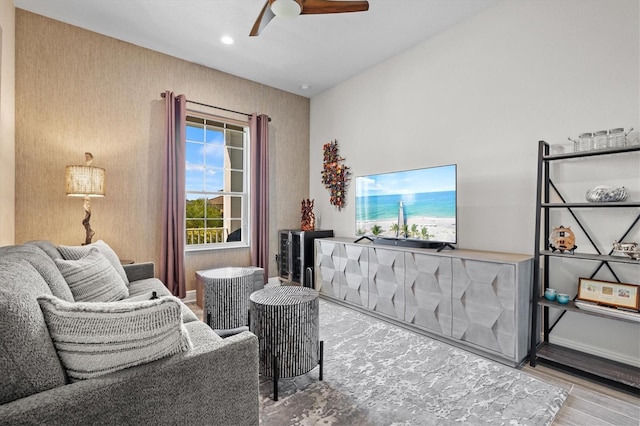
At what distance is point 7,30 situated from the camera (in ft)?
8.13

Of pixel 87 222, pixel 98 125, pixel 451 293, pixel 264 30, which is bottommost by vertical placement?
pixel 451 293

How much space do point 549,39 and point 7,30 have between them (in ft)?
14.3

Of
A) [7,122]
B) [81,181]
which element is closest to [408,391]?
[81,181]

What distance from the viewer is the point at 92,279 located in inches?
73.4

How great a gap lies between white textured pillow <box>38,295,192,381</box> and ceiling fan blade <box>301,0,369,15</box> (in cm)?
213

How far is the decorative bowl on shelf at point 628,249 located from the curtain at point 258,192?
11.5ft

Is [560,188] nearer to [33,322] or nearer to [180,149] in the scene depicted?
[33,322]

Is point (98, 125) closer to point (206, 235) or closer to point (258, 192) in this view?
point (206, 235)

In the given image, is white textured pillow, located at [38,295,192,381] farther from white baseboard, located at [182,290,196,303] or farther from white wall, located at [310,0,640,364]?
white baseboard, located at [182,290,196,303]

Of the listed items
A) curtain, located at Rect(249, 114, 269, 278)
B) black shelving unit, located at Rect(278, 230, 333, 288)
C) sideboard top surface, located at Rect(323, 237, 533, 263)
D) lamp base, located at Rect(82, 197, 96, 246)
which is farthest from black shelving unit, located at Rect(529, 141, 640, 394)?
lamp base, located at Rect(82, 197, 96, 246)

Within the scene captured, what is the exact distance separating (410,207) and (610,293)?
1.57m

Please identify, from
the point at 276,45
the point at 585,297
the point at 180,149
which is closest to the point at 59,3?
the point at 180,149

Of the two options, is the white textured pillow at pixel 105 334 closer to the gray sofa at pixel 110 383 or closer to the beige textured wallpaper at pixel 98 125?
the gray sofa at pixel 110 383

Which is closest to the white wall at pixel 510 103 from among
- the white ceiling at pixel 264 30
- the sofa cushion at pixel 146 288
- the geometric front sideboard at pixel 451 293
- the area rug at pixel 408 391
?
the white ceiling at pixel 264 30
